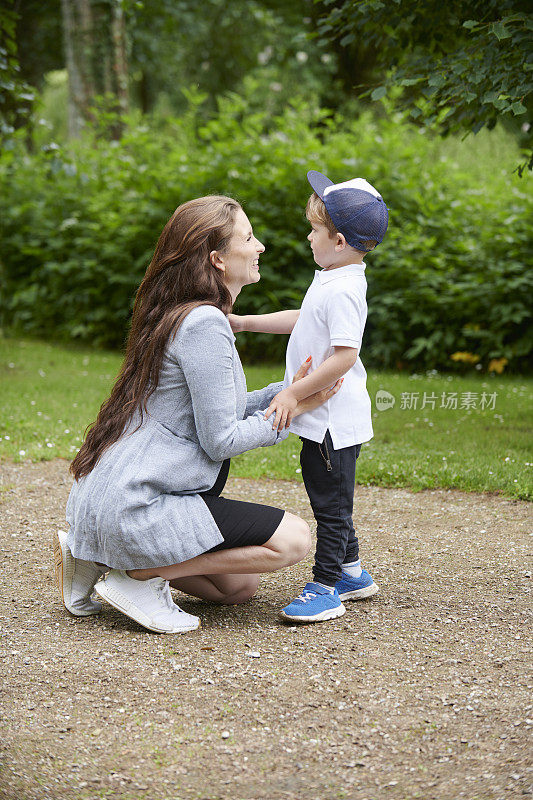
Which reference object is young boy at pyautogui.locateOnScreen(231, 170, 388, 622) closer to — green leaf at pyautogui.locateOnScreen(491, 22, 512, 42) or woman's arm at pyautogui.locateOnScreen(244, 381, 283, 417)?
woman's arm at pyautogui.locateOnScreen(244, 381, 283, 417)

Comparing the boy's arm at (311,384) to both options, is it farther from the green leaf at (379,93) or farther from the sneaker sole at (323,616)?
the green leaf at (379,93)

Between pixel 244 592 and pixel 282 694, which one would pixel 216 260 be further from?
pixel 282 694

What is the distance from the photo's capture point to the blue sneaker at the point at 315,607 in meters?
3.06

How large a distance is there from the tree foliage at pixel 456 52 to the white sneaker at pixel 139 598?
3.12m

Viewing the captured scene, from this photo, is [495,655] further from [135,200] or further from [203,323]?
[135,200]

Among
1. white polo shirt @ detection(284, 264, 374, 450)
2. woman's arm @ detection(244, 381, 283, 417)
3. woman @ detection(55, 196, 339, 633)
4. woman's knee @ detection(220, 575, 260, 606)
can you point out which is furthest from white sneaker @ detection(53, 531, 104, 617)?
white polo shirt @ detection(284, 264, 374, 450)

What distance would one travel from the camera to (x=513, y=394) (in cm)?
718

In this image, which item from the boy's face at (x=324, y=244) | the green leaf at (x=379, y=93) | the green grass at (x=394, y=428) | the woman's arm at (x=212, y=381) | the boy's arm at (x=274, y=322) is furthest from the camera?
the green leaf at (x=379, y=93)

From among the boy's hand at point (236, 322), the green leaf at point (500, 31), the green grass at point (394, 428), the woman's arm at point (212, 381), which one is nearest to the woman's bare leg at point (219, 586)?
the woman's arm at point (212, 381)

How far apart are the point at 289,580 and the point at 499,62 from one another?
326cm

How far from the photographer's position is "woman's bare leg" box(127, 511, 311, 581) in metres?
2.95

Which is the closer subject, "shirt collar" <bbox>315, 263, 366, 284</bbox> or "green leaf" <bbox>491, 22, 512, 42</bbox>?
"shirt collar" <bbox>315, 263, 366, 284</bbox>

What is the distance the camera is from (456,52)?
5211 millimetres

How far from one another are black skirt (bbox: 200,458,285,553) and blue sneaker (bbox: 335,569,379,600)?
49 cm
